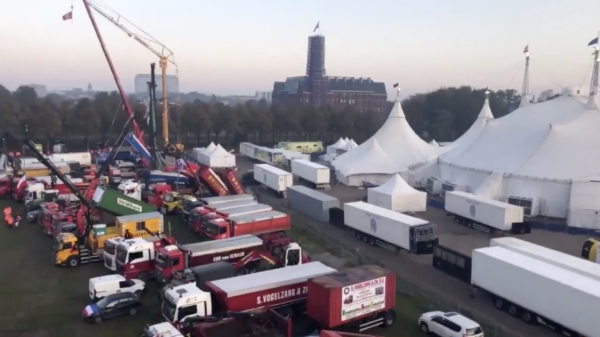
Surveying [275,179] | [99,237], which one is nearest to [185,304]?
[99,237]

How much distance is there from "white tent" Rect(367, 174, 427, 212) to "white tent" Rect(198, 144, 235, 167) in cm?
2096

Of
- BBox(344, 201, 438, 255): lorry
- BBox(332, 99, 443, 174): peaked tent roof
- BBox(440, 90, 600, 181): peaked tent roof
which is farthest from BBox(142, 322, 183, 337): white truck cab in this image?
BBox(332, 99, 443, 174): peaked tent roof

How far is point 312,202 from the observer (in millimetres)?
25984

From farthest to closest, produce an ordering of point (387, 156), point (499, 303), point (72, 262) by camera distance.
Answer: point (387, 156) < point (72, 262) < point (499, 303)

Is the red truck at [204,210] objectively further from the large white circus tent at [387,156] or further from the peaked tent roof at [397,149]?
the peaked tent roof at [397,149]

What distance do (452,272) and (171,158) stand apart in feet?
94.7

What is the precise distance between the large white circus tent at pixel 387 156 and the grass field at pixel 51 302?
15.6 m

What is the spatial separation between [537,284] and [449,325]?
8.64 feet

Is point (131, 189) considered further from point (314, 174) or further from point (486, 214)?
point (486, 214)

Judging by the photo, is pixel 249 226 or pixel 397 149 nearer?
pixel 249 226

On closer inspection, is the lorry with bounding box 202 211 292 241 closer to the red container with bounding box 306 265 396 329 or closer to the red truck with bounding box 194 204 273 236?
the red truck with bounding box 194 204 273 236

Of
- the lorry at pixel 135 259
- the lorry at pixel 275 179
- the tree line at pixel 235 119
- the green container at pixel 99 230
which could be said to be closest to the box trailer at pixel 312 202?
the lorry at pixel 275 179

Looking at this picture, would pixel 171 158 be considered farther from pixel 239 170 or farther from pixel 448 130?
pixel 448 130

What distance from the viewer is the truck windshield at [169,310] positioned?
1241 centimetres
